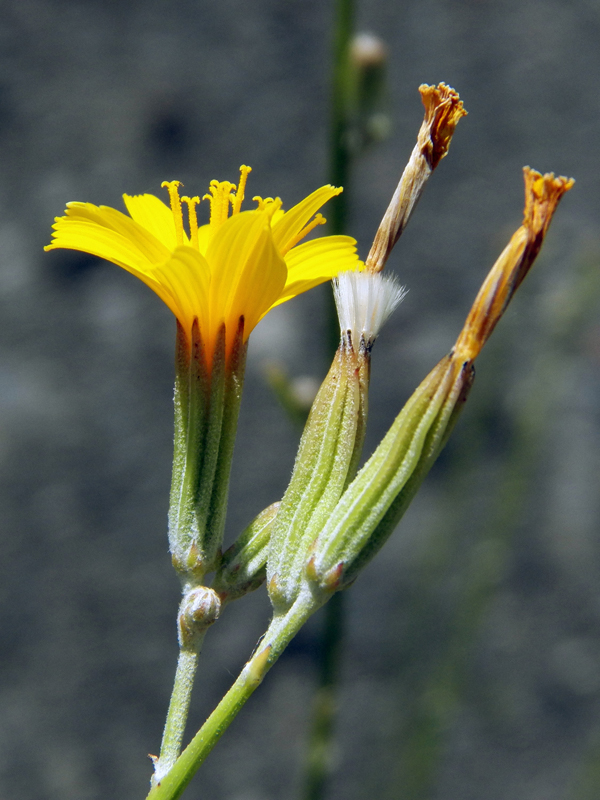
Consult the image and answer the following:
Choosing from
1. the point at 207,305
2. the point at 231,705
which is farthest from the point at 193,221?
the point at 231,705

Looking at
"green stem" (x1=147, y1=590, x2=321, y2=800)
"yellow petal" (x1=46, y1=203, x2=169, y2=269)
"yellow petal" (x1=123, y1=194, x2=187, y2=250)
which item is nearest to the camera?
"green stem" (x1=147, y1=590, x2=321, y2=800)

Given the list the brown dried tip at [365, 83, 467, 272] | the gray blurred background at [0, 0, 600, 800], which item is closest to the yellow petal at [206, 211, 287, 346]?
the brown dried tip at [365, 83, 467, 272]

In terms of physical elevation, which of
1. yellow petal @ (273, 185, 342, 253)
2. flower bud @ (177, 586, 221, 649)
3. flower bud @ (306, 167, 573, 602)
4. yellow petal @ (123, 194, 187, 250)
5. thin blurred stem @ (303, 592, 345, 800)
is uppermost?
yellow petal @ (123, 194, 187, 250)

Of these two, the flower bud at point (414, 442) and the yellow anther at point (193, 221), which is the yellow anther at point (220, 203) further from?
the flower bud at point (414, 442)

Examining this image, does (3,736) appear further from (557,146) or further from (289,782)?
(557,146)

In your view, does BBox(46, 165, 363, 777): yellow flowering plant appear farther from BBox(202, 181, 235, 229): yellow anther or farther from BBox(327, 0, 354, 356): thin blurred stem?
BBox(327, 0, 354, 356): thin blurred stem

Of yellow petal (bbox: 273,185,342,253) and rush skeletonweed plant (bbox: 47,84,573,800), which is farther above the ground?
yellow petal (bbox: 273,185,342,253)
